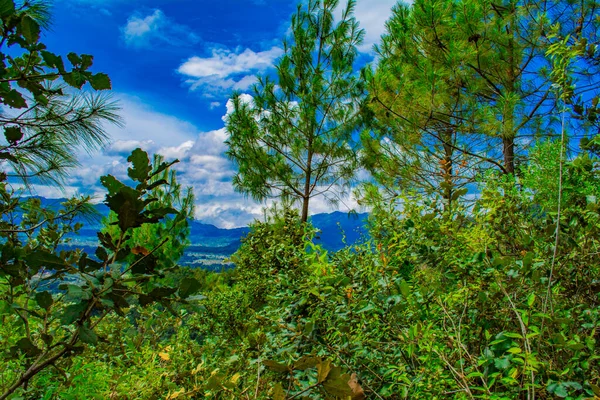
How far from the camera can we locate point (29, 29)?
86 centimetres

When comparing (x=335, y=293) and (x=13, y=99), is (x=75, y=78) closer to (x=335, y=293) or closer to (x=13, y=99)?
(x=13, y=99)

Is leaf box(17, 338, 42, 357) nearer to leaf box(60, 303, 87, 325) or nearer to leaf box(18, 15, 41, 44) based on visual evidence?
leaf box(60, 303, 87, 325)

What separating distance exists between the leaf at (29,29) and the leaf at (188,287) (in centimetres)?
71

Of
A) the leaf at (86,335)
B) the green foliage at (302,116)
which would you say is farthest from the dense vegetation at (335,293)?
the green foliage at (302,116)

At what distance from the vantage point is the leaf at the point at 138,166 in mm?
667

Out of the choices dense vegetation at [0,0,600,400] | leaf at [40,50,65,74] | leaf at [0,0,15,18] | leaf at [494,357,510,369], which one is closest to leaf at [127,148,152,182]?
dense vegetation at [0,0,600,400]

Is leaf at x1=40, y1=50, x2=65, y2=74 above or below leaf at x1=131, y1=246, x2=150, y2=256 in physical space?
above

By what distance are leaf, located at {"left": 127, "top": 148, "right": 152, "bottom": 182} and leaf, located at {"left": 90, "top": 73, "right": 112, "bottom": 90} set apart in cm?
33

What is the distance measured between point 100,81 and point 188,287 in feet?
1.85

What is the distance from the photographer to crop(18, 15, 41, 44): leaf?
0.85 meters

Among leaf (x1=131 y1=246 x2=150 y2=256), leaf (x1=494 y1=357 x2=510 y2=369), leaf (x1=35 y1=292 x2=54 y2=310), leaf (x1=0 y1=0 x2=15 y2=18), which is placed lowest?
leaf (x1=494 y1=357 x2=510 y2=369)

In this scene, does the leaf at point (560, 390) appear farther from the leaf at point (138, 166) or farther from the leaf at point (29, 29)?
the leaf at point (29, 29)

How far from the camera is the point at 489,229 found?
1480 mm

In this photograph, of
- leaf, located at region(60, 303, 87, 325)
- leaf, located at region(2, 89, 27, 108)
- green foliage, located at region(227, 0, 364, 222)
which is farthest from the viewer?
green foliage, located at region(227, 0, 364, 222)
